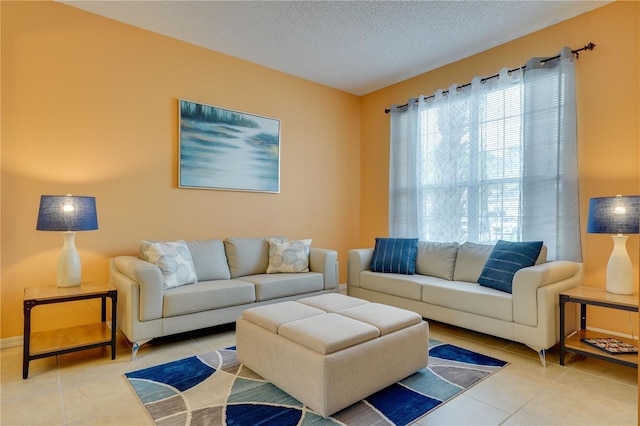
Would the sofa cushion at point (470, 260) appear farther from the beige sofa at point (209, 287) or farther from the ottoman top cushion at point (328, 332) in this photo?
the ottoman top cushion at point (328, 332)

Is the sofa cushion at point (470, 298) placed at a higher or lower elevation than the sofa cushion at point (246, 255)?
lower

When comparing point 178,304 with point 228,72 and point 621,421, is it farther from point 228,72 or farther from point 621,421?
point 621,421

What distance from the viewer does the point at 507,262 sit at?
297 centimetres

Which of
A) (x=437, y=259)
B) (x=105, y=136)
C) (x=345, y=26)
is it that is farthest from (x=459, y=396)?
(x=105, y=136)

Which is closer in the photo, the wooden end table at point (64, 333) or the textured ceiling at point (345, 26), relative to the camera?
the wooden end table at point (64, 333)

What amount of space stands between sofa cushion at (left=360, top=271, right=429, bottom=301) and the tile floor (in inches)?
27.2

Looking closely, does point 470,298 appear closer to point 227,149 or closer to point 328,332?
point 328,332

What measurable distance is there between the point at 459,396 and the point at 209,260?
2.42m

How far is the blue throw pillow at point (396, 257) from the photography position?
374 centimetres

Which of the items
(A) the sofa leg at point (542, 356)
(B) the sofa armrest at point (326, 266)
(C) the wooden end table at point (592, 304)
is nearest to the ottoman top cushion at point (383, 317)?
(A) the sofa leg at point (542, 356)

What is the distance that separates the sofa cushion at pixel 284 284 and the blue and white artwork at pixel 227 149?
1141 mm

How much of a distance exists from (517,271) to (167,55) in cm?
379

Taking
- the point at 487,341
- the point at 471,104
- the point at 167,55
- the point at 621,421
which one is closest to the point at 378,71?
the point at 471,104

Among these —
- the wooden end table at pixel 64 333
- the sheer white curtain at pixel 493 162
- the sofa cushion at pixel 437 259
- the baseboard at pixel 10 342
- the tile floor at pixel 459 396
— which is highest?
the sheer white curtain at pixel 493 162
